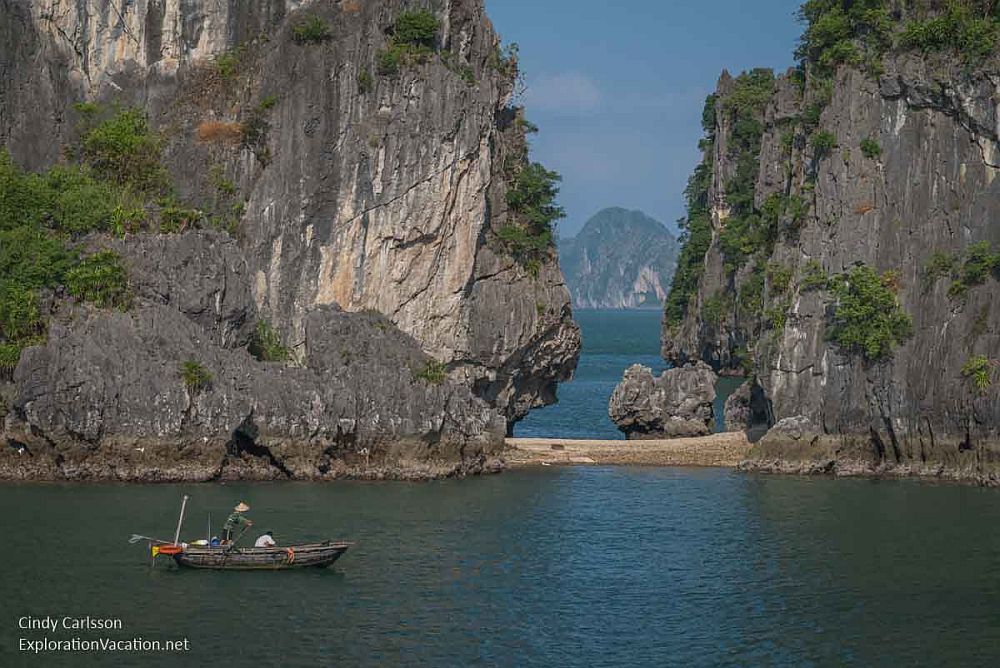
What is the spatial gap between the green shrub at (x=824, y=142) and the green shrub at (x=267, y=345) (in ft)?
87.6

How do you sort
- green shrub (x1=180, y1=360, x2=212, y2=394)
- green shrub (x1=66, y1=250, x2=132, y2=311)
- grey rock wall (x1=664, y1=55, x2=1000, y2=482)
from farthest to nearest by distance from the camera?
grey rock wall (x1=664, y1=55, x2=1000, y2=482), green shrub (x1=66, y1=250, x2=132, y2=311), green shrub (x1=180, y1=360, x2=212, y2=394)

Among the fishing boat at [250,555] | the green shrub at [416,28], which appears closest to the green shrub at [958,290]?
the green shrub at [416,28]

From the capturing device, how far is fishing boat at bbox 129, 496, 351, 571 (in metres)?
41.5

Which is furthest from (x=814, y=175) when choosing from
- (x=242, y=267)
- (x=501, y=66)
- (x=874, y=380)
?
(x=242, y=267)

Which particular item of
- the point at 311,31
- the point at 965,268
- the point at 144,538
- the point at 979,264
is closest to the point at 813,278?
the point at 965,268

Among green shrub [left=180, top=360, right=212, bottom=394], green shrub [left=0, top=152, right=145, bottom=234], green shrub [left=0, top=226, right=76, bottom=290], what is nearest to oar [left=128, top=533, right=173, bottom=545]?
green shrub [left=180, top=360, right=212, bottom=394]

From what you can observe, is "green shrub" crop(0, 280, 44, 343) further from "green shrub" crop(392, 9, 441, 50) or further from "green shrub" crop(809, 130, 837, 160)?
"green shrub" crop(809, 130, 837, 160)

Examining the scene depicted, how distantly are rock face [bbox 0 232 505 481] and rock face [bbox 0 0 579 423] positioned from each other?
2985mm

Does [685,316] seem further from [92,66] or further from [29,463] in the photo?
[29,463]

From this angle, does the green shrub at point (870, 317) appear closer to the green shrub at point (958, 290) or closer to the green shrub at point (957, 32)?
the green shrub at point (958, 290)

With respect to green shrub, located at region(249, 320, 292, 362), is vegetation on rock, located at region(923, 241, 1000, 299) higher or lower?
higher

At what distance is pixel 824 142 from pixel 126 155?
33166 mm

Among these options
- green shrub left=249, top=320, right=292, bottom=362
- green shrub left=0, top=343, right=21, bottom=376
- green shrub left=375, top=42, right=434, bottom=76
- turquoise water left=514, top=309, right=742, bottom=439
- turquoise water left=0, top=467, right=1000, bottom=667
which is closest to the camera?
turquoise water left=0, top=467, right=1000, bottom=667

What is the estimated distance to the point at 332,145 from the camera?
6381 cm
